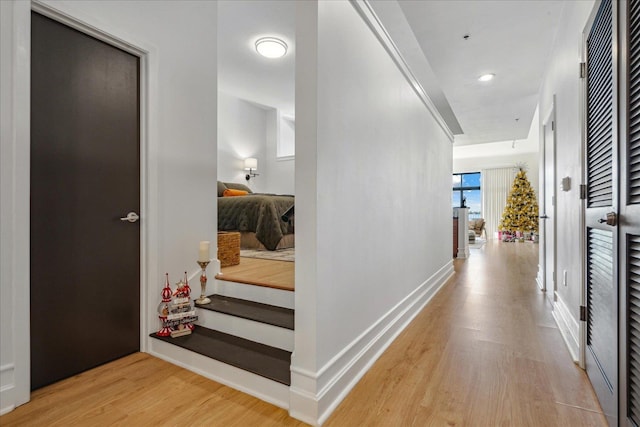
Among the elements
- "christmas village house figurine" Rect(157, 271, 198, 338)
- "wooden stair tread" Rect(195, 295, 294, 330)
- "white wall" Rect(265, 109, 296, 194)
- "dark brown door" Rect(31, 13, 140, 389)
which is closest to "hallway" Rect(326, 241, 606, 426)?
"wooden stair tread" Rect(195, 295, 294, 330)

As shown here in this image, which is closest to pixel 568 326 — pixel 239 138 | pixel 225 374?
pixel 225 374

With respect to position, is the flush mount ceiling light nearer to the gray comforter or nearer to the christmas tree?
the gray comforter

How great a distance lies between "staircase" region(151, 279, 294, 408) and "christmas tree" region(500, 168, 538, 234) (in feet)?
32.2

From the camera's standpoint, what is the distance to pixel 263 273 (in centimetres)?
238

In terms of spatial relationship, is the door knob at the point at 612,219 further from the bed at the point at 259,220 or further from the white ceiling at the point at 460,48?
the bed at the point at 259,220

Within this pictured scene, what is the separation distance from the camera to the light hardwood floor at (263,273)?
6.80 ft

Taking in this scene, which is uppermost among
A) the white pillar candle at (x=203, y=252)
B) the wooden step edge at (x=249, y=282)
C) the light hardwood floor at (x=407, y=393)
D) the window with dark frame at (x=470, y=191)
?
the window with dark frame at (x=470, y=191)

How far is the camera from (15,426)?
1.28 m

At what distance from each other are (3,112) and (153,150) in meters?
0.69

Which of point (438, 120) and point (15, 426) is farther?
point (438, 120)

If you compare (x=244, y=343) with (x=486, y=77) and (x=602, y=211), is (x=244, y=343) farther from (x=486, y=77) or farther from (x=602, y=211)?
(x=486, y=77)

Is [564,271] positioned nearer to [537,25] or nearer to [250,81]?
[537,25]

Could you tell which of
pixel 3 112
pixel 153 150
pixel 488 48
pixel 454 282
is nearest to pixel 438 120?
pixel 488 48

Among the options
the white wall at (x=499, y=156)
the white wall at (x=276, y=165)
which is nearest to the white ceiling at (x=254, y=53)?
the white wall at (x=276, y=165)
